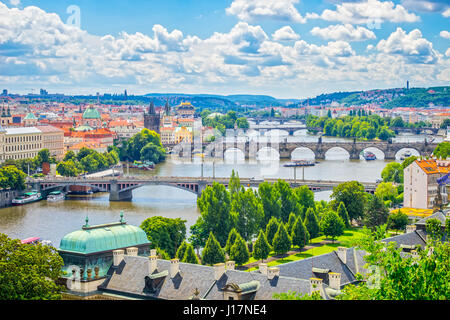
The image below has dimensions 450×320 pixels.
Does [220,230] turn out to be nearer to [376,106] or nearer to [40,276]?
[40,276]

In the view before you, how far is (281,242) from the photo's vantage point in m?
24.9

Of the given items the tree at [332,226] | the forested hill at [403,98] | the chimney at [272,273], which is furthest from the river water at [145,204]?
the forested hill at [403,98]

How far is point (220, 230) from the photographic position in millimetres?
26375

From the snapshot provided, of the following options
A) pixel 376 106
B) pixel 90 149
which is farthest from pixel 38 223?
pixel 376 106

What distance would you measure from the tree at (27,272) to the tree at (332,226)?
15.3 m

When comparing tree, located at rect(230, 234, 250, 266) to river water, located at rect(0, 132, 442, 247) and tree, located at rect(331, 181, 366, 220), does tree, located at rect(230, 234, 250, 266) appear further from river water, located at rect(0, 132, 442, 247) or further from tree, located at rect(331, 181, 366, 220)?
tree, located at rect(331, 181, 366, 220)

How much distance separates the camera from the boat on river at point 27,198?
4391 cm

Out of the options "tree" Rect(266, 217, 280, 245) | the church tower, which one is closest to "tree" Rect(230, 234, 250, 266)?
"tree" Rect(266, 217, 280, 245)

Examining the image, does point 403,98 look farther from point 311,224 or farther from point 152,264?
point 152,264

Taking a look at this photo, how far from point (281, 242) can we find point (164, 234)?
3783 millimetres

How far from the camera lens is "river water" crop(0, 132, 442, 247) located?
112 ft

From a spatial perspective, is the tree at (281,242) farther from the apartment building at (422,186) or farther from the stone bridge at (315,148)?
Result: the stone bridge at (315,148)

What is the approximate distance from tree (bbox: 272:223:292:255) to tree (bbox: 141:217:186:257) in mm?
3140
